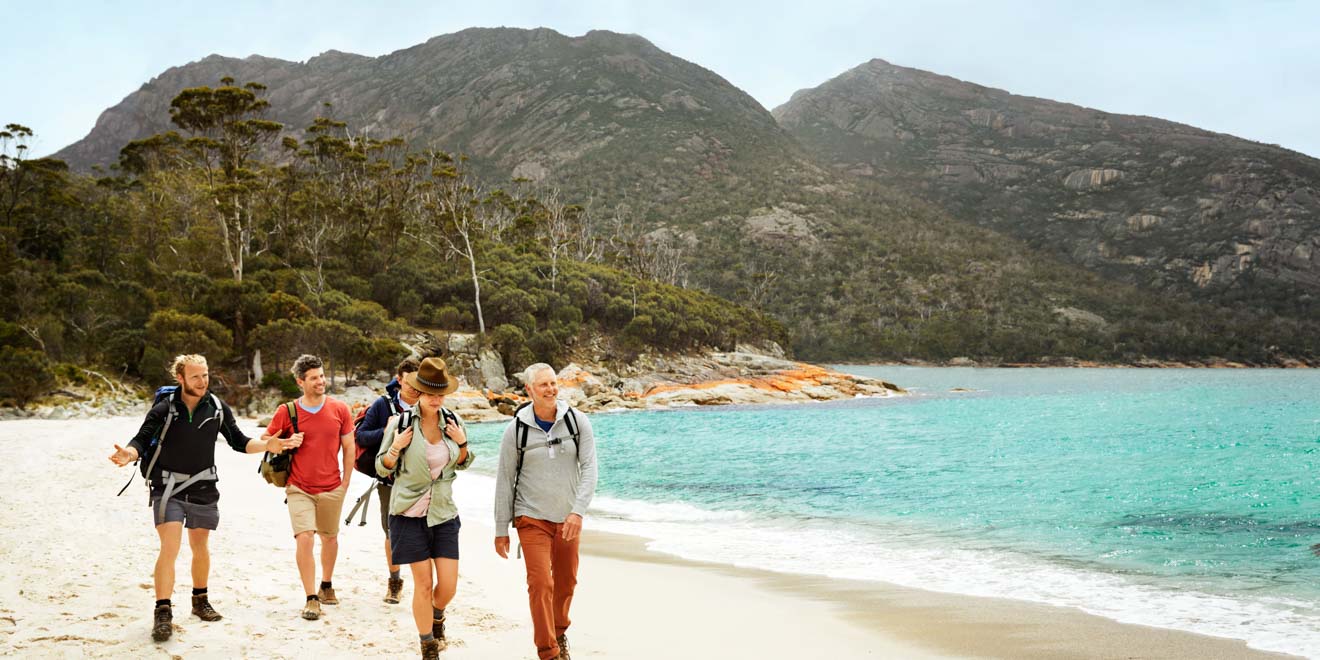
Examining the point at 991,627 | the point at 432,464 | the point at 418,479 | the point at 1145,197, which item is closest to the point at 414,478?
the point at 418,479

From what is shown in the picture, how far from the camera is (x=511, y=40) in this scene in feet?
637

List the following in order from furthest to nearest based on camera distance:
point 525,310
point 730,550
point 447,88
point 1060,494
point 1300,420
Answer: point 447,88 < point 525,310 < point 1300,420 < point 1060,494 < point 730,550

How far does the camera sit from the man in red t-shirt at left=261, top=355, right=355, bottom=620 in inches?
199

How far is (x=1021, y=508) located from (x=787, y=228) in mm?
101329

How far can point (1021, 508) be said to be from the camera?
12.4m

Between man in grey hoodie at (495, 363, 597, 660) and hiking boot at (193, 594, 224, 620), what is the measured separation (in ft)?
6.77

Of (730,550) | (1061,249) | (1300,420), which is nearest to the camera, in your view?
(730,550)

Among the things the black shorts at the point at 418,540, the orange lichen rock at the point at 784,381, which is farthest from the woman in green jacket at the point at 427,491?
the orange lichen rock at the point at 784,381

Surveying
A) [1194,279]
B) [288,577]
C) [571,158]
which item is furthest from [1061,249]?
[288,577]

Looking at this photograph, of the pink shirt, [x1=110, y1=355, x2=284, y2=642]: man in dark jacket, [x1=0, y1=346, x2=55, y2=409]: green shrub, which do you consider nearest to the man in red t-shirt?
[x1=110, y1=355, x2=284, y2=642]: man in dark jacket

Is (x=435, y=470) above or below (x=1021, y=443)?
above

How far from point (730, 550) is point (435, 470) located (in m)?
5.64

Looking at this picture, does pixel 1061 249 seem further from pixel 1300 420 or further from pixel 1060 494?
pixel 1060 494

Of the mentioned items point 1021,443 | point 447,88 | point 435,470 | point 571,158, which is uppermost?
point 447,88
